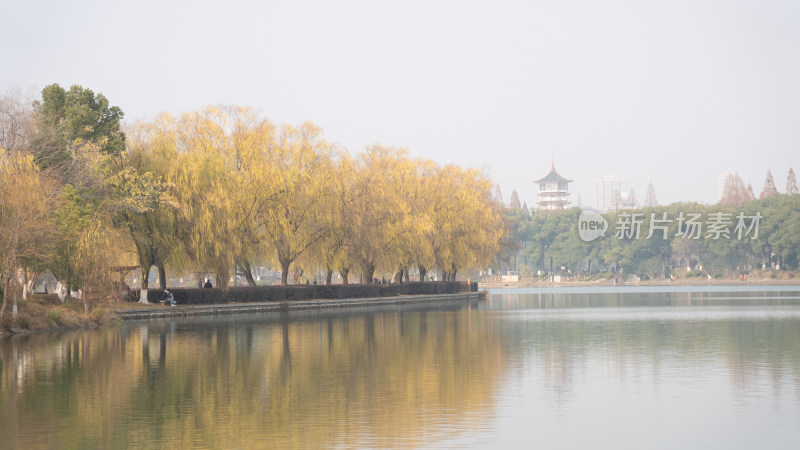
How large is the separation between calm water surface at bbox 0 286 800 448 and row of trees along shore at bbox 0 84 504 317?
19.9 ft

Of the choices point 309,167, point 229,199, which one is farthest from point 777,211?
point 229,199

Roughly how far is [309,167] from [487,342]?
94.6 ft

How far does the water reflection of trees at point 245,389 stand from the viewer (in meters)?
12.9

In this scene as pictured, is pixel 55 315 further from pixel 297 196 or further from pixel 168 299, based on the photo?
pixel 297 196

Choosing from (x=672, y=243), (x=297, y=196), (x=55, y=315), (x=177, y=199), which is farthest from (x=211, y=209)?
(x=672, y=243)

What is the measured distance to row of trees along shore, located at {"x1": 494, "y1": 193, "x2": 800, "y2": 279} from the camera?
121 metres

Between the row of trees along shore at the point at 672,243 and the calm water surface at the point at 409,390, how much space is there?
81445mm

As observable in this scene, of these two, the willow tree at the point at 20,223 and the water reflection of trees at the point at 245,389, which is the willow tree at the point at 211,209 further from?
the water reflection of trees at the point at 245,389

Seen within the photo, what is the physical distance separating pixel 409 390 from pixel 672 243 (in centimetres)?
12288

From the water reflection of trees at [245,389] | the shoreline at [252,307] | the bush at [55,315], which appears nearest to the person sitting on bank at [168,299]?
the shoreline at [252,307]

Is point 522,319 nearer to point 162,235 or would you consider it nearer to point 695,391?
point 162,235

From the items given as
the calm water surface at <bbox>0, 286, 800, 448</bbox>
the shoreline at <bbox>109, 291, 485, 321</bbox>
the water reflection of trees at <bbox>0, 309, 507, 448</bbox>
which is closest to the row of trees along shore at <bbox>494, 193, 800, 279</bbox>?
the shoreline at <bbox>109, 291, 485, 321</bbox>

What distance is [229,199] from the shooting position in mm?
46750

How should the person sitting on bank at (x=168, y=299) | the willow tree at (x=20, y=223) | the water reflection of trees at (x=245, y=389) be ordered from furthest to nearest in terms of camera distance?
1. the person sitting on bank at (x=168, y=299)
2. the willow tree at (x=20, y=223)
3. the water reflection of trees at (x=245, y=389)
